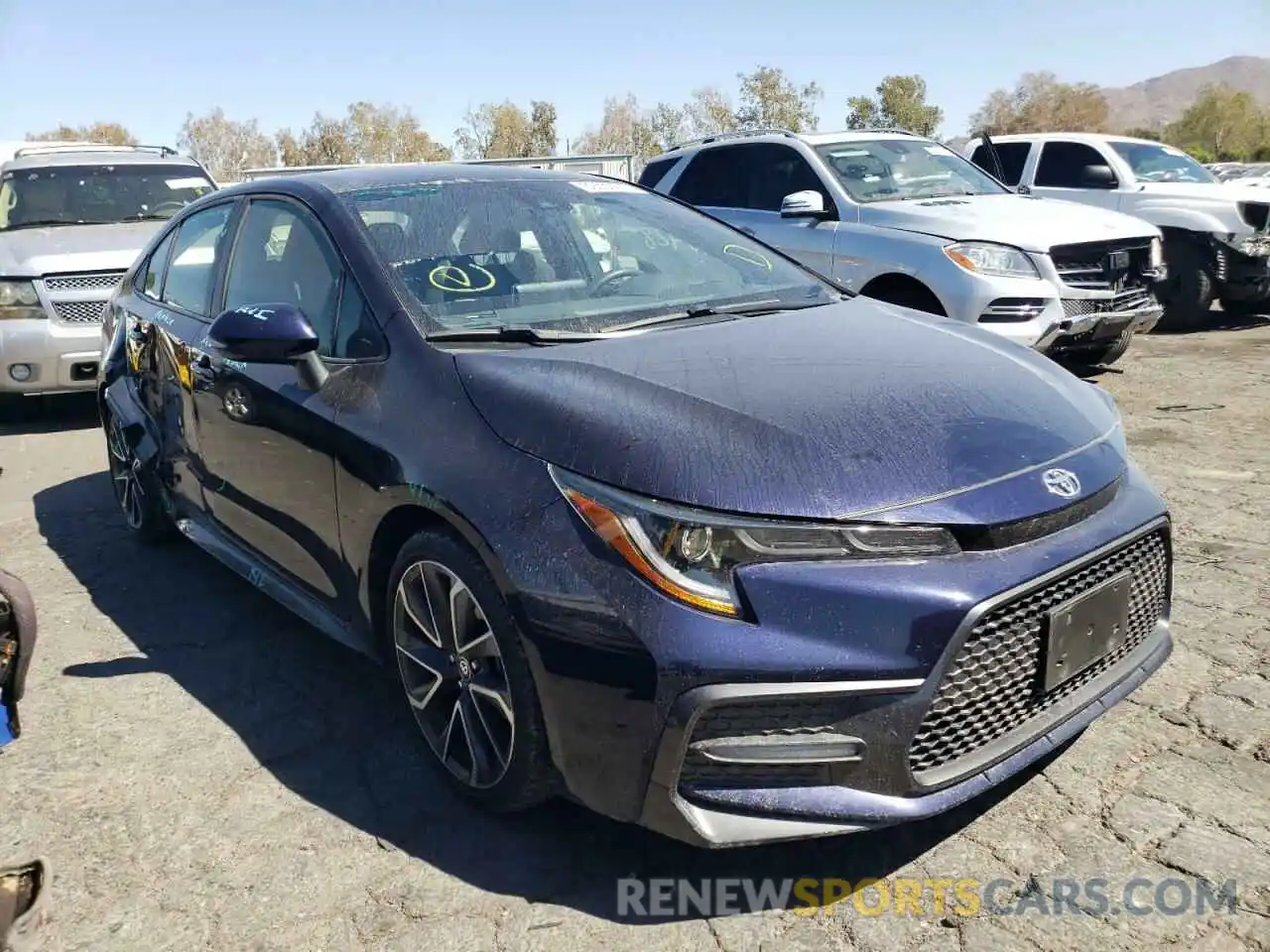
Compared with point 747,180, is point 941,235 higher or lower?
lower

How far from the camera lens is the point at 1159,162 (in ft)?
33.9

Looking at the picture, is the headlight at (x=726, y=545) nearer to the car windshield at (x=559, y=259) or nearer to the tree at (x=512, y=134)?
the car windshield at (x=559, y=259)

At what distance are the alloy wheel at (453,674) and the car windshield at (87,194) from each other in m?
6.54

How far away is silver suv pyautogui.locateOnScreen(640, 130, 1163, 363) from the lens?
21.1 feet

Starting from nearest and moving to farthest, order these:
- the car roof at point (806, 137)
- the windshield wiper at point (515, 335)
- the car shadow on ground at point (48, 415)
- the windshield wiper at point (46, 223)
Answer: the windshield wiper at point (515, 335)
the car shadow on ground at point (48, 415)
the car roof at point (806, 137)
the windshield wiper at point (46, 223)

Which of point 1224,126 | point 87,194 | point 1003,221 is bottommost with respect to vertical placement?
point 1003,221

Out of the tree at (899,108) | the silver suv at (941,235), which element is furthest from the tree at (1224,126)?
the silver suv at (941,235)

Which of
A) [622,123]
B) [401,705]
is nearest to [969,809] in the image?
[401,705]

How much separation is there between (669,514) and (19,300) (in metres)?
6.49

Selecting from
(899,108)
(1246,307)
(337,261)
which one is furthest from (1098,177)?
(899,108)

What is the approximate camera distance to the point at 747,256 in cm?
375

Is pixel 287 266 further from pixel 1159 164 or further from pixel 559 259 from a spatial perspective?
pixel 1159 164

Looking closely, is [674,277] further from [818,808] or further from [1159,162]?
[1159,162]

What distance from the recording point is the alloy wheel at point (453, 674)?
2.50 m
